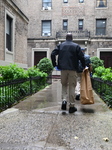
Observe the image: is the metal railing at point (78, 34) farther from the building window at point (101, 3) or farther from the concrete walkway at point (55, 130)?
the concrete walkway at point (55, 130)

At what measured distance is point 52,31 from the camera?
2159 centimetres

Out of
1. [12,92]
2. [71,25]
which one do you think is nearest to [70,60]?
[12,92]

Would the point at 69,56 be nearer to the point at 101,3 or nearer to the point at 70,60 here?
the point at 70,60

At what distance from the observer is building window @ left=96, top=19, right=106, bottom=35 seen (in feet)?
69.2

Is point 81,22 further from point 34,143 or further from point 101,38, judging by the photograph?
point 34,143

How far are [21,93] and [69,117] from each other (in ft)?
10.1

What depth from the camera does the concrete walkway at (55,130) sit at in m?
2.49

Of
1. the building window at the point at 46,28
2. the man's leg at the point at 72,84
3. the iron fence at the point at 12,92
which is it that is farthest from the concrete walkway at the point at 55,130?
the building window at the point at 46,28

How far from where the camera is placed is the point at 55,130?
120 inches

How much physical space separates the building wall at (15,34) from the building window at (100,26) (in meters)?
10.8

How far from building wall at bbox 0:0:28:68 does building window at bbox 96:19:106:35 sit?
35.3 feet

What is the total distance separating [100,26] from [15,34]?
13118mm

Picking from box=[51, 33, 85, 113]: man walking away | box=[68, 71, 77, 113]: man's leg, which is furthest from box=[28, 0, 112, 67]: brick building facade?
box=[68, 71, 77, 113]: man's leg

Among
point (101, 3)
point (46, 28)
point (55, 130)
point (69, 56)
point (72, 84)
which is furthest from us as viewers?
point (46, 28)
